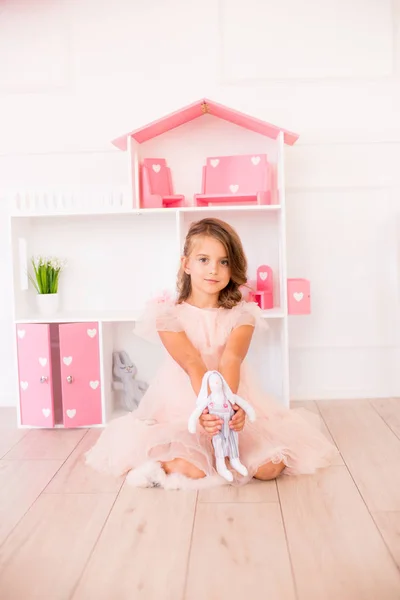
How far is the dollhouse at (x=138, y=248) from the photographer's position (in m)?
2.79

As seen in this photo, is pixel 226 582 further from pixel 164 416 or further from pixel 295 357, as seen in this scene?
pixel 295 357

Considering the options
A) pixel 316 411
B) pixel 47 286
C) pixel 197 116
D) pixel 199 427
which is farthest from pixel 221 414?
pixel 197 116

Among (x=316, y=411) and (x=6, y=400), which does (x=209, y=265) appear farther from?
(x=6, y=400)

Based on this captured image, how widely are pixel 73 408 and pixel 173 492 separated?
3.13 feet

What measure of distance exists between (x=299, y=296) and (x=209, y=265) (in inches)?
24.6

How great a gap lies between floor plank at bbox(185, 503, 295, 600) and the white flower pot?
1.42 metres

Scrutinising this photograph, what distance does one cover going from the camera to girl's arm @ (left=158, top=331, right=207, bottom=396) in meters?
2.20

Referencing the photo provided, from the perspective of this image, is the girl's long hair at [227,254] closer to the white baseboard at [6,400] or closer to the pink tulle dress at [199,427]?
the pink tulle dress at [199,427]

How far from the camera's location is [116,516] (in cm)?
181

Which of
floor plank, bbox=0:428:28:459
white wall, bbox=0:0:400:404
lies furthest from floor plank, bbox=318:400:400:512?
floor plank, bbox=0:428:28:459

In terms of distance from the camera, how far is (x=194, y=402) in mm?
2326

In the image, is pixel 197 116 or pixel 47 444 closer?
pixel 47 444

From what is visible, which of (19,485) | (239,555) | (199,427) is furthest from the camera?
(199,427)

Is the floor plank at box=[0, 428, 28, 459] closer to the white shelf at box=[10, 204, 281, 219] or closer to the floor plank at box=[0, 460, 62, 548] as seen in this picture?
the floor plank at box=[0, 460, 62, 548]
